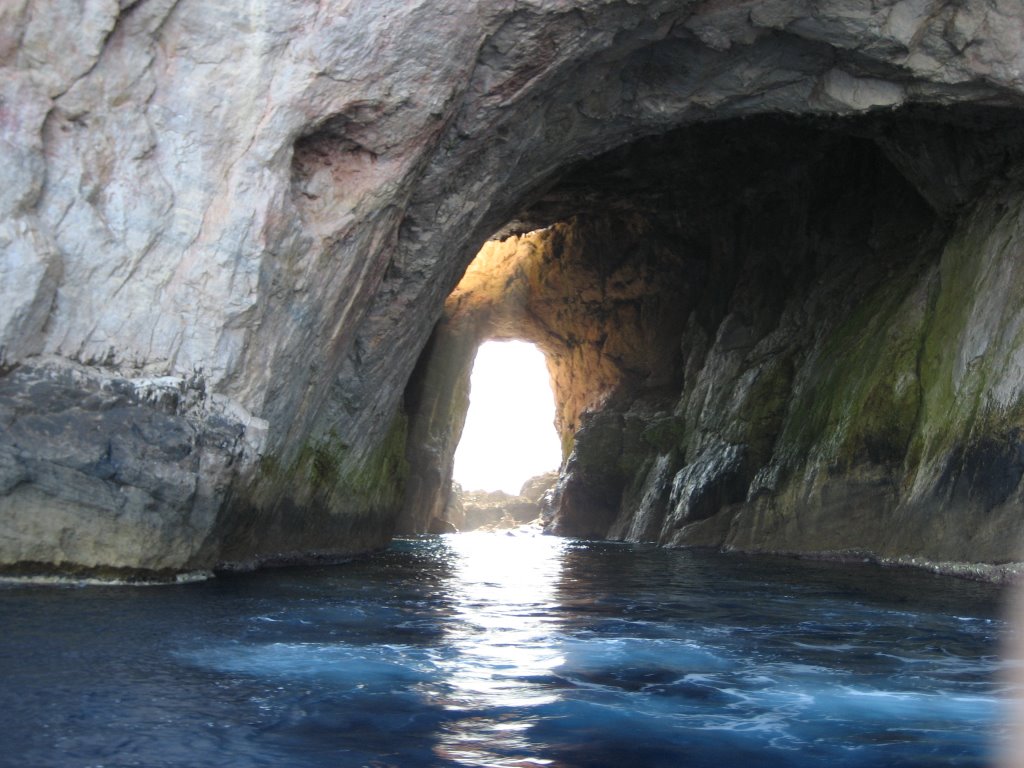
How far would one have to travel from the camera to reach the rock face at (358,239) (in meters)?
8.95

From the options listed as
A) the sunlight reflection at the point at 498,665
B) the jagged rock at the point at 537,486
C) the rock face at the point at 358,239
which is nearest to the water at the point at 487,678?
the sunlight reflection at the point at 498,665

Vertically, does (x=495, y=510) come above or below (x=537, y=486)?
below

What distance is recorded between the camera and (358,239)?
11.4m

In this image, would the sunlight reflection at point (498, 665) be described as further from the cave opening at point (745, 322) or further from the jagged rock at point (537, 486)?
the jagged rock at point (537, 486)

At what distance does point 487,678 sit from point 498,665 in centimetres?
42

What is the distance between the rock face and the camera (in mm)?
8953

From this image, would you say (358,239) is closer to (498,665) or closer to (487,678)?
(498,665)

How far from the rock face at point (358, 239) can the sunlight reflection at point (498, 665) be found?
119 inches

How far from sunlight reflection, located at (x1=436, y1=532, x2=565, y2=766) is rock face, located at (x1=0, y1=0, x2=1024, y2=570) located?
9.91 feet

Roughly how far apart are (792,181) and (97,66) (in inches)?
659

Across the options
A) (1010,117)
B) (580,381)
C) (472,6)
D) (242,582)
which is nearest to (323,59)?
(472,6)

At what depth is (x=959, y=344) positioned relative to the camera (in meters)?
14.7

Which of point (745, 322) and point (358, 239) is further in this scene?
point (745, 322)

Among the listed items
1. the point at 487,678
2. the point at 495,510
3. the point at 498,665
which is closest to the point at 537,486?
the point at 495,510
